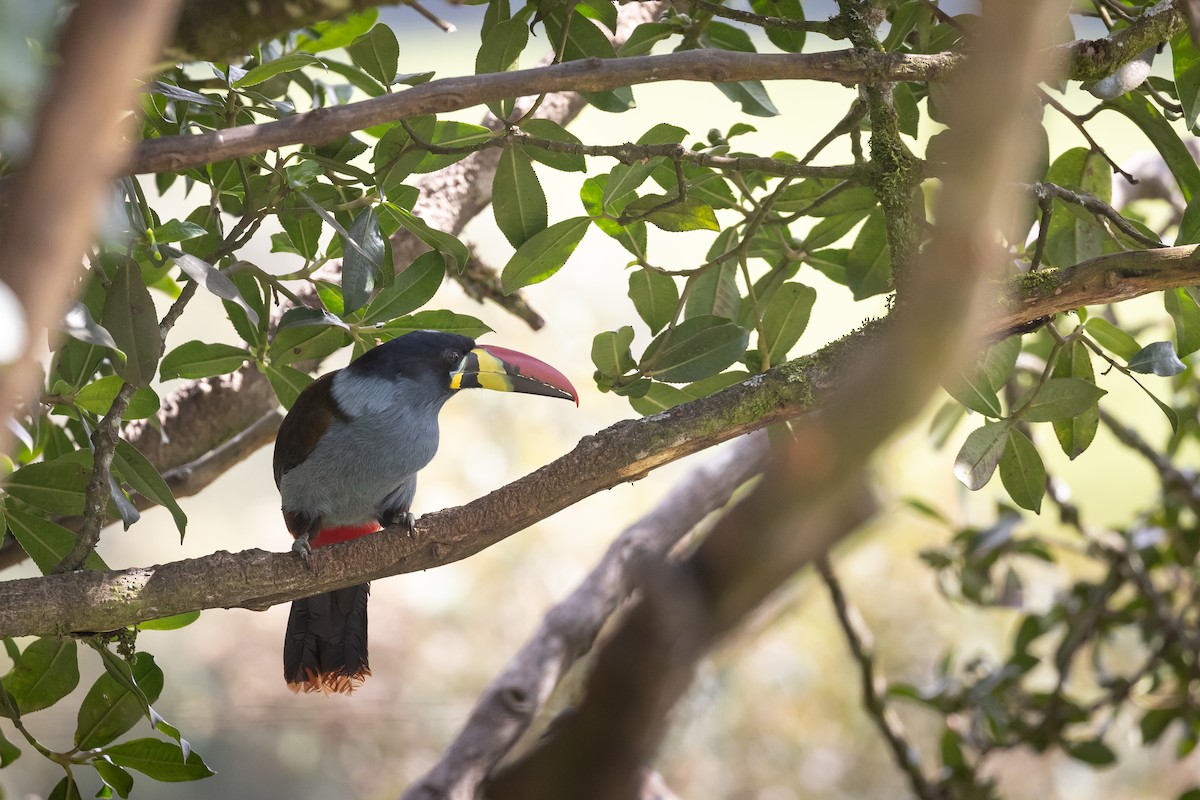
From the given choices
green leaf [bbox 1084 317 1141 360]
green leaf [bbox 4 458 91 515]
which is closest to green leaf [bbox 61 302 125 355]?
green leaf [bbox 4 458 91 515]

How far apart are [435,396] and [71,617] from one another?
1108 mm

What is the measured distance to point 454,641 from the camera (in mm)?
6949

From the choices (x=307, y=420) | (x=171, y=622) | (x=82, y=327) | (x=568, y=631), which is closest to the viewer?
(x=82, y=327)

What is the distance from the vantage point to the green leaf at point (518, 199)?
194 centimetres

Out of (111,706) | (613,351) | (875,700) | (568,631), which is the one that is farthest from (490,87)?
(875,700)

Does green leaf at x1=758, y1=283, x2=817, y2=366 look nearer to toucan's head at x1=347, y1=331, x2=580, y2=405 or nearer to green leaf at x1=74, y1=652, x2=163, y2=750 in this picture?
toucan's head at x1=347, y1=331, x2=580, y2=405

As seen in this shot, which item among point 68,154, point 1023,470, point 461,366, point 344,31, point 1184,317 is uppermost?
point 461,366

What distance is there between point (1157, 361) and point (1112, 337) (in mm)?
197

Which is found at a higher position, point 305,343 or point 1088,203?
point 305,343

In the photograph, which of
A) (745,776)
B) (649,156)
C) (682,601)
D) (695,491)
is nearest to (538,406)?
(745,776)

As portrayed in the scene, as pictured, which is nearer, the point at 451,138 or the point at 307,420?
the point at 451,138

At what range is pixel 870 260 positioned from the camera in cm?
209

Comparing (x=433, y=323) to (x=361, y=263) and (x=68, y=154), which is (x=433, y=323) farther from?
(x=68, y=154)

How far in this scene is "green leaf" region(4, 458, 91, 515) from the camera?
183 centimetres
